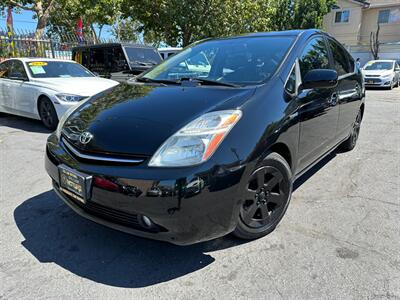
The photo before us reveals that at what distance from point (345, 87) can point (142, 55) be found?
22.4ft

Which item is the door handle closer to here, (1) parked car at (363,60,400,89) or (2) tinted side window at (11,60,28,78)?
(2) tinted side window at (11,60,28,78)

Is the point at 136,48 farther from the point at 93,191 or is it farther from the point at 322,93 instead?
the point at 93,191

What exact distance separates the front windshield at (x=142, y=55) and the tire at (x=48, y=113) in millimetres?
3272

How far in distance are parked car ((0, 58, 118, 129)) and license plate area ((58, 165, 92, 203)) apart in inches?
159

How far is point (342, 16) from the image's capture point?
114 ft

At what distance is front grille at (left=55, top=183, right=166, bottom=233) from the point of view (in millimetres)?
2154

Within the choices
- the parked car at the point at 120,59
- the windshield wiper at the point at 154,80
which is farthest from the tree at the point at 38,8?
the windshield wiper at the point at 154,80

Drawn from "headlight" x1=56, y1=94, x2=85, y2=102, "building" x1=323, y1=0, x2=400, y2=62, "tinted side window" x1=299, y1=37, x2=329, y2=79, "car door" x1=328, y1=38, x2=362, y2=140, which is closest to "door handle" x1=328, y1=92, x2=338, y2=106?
"car door" x1=328, y1=38, x2=362, y2=140

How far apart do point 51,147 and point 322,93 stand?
2484 millimetres

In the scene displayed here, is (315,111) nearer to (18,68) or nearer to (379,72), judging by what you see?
(18,68)

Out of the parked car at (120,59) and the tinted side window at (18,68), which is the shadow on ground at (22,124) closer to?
the tinted side window at (18,68)

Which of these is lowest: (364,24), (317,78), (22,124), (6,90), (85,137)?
(22,124)

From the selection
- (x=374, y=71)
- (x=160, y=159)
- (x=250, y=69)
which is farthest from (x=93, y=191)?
(x=374, y=71)

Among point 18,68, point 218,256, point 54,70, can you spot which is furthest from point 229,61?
point 18,68
